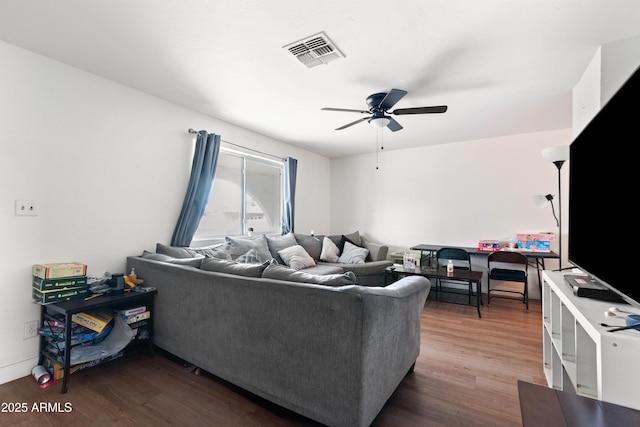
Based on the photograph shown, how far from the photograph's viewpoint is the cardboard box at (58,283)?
204cm

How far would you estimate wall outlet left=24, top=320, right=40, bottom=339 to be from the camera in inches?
84.4

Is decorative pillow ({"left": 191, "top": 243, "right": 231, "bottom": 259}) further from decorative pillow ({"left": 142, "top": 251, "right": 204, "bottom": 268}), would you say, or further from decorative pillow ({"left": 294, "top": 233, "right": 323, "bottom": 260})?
decorative pillow ({"left": 294, "top": 233, "right": 323, "bottom": 260})

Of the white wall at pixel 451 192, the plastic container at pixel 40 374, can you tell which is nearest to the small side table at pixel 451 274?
the white wall at pixel 451 192

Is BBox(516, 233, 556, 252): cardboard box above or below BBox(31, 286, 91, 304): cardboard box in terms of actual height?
above

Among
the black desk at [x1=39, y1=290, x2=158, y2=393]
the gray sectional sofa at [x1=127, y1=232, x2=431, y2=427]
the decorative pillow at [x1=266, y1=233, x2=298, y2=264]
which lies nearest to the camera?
the gray sectional sofa at [x1=127, y1=232, x2=431, y2=427]

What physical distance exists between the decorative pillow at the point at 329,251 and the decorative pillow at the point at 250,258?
4.77 ft

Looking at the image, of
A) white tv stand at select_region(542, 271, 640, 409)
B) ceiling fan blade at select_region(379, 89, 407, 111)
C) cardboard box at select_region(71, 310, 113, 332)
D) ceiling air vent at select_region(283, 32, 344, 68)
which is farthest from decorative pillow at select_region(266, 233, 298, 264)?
white tv stand at select_region(542, 271, 640, 409)

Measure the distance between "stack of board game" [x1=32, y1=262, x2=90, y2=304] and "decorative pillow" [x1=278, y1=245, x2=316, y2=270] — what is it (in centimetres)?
233

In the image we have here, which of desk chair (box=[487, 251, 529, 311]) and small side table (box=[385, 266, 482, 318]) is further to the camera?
desk chair (box=[487, 251, 529, 311])

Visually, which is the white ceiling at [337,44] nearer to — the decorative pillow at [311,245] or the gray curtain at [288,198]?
the gray curtain at [288,198]

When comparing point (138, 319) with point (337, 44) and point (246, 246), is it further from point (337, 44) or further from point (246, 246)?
point (337, 44)

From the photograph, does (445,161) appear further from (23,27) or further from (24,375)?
(24,375)

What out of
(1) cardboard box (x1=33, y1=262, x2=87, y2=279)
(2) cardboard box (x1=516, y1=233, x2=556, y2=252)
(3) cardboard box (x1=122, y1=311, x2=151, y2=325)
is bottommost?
→ (3) cardboard box (x1=122, y1=311, x2=151, y2=325)

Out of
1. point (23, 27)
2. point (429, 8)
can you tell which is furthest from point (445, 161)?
point (23, 27)
